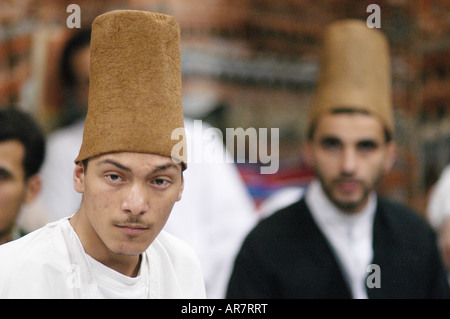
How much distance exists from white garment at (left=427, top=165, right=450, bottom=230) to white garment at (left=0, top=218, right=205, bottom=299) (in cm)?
285

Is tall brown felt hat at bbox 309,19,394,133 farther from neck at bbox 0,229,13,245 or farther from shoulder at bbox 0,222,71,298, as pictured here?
shoulder at bbox 0,222,71,298

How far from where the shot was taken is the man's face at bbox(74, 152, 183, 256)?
59.0 inches

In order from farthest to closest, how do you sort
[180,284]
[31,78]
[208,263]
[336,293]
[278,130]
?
[278,130], [31,78], [208,263], [336,293], [180,284]

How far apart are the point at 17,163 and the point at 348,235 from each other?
53.1 inches

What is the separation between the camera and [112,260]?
1.59 metres

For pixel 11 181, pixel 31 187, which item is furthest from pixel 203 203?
pixel 11 181

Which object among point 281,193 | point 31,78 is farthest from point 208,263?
point 31,78

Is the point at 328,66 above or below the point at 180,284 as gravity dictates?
above

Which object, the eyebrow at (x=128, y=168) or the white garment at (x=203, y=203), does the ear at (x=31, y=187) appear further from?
the eyebrow at (x=128, y=168)

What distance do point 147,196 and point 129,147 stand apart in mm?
120

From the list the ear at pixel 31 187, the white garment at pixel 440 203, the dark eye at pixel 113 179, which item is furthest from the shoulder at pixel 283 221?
the white garment at pixel 440 203

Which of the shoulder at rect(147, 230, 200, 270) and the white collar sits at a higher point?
the white collar

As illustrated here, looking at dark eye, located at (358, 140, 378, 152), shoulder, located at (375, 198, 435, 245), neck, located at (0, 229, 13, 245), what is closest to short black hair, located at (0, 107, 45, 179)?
neck, located at (0, 229, 13, 245)
